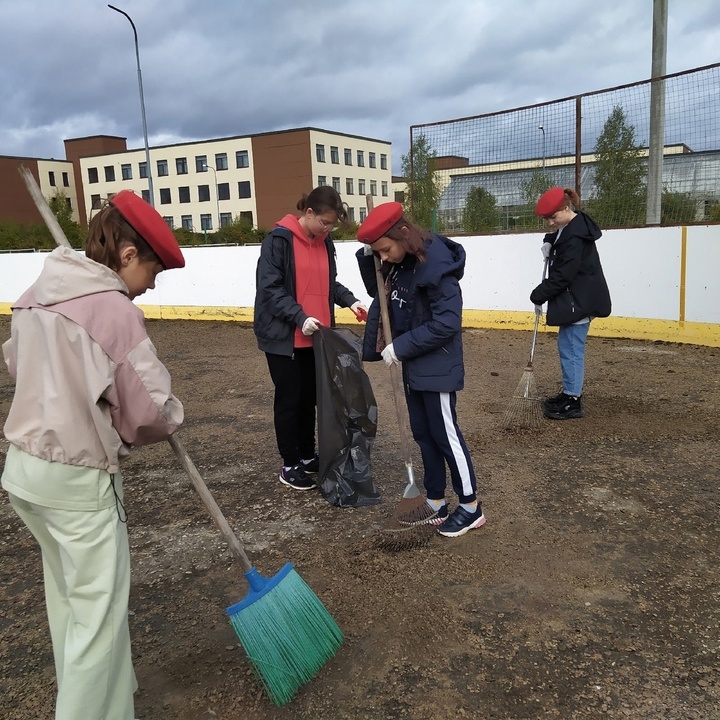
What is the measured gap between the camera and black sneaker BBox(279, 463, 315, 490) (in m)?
3.84

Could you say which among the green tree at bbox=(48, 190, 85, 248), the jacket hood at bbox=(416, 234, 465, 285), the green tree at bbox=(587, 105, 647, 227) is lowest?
the jacket hood at bbox=(416, 234, 465, 285)

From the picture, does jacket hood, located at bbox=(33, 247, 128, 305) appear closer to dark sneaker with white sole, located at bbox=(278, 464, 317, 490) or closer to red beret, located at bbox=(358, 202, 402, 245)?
red beret, located at bbox=(358, 202, 402, 245)

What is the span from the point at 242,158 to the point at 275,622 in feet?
200

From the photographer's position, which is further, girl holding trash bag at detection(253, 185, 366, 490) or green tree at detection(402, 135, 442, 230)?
green tree at detection(402, 135, 442, 230)

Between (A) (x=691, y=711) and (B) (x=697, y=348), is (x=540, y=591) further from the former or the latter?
(B) (x=697, y=348)

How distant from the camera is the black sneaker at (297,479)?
384cm

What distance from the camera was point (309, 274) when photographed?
3.69m

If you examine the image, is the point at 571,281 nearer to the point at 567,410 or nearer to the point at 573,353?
the point at 573,353

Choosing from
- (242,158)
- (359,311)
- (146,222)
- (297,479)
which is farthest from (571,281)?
(242,158)

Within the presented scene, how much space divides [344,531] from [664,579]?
1.51m

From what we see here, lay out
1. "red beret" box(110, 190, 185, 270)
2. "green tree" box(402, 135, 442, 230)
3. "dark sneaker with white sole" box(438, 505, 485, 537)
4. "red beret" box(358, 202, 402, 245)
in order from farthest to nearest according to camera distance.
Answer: "green tree" box(402, 135, 442, 230) < "dark sneaker with white sole" box(438, 505, 485, 537) < "red beret" box(358, 202, 402, 245) < "red beret" box(110, 190, 185, 270)

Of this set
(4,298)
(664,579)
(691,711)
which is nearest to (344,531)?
(664,579)

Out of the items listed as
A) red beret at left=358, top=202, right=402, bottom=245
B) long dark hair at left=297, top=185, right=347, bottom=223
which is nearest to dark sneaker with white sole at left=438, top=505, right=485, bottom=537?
red beret at left=358, top=202, right=402, bottom=245

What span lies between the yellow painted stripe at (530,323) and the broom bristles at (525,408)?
3.24 m
